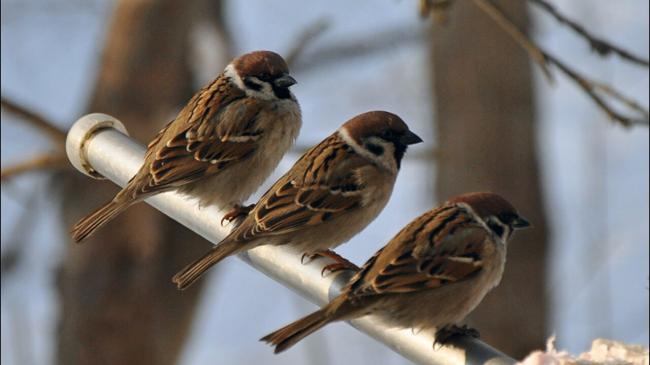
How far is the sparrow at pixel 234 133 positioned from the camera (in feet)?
13.8

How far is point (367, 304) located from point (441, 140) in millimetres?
4556

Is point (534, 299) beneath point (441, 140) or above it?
beneath

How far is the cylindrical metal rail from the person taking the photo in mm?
2637

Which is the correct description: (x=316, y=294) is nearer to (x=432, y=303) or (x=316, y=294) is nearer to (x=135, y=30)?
(x=432, y=303)

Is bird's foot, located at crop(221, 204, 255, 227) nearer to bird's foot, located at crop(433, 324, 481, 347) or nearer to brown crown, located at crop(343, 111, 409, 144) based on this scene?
brown crown, located at crop(343, 111, 409, 144)

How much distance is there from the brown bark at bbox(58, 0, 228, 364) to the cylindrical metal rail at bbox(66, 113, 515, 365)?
4.08 metres

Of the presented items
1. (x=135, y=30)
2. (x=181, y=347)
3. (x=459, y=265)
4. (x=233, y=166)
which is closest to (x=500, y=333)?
(x=181, y=347)

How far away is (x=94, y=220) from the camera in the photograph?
3.88 meters

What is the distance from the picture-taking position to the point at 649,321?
659cm

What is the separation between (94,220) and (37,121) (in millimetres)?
2280

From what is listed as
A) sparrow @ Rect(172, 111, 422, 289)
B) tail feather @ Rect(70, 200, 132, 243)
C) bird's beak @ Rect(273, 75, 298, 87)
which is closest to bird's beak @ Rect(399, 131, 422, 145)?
sparrow @ Rect(172, 111, 422, 289)

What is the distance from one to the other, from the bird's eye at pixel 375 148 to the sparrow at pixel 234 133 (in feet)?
1.29

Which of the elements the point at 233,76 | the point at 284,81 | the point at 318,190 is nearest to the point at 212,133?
the point at 233,76

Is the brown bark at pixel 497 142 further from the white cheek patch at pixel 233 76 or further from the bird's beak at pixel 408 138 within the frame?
the bird's beak at pixel 408 138
